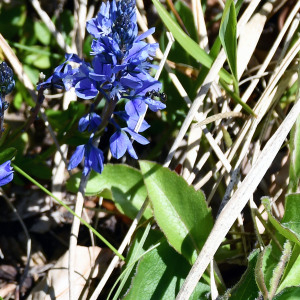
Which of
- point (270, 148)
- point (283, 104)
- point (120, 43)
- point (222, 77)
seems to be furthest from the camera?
point (283, 104)

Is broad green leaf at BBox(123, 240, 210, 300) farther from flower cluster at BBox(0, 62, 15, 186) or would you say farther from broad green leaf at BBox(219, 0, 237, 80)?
broad green leaf at BBox(219, 0, 237, 80)

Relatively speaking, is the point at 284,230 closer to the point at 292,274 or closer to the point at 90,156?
the point at 292,274

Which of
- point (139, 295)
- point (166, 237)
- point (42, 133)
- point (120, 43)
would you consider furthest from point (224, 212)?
point (42, 133)

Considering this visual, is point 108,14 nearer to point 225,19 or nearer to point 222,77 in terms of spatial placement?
point 225,19

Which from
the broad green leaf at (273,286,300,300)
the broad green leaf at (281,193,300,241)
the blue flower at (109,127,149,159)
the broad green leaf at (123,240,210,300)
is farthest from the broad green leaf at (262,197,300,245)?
the blue flower at (109,127,149,159)

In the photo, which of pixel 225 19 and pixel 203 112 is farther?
pixel 203 112

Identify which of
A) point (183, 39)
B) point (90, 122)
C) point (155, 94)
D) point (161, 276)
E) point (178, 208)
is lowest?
point (161, 276)

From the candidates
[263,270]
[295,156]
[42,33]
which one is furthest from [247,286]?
[42,33]
